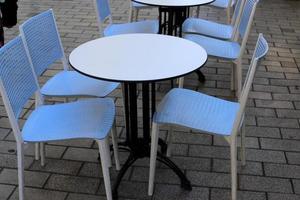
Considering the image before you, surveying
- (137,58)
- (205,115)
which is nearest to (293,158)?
(205,115)

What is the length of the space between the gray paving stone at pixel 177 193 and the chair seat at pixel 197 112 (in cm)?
45

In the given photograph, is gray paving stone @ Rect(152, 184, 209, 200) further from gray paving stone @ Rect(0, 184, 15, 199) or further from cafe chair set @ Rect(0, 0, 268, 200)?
gray paving stone @ Rect(0, 184, 15, 199)

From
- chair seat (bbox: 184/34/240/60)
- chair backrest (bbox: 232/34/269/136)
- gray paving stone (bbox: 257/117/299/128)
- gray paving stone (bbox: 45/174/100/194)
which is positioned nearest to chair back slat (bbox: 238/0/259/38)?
chair seat (bbox: 184/34/240/60)

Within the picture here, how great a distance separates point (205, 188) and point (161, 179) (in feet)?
0.87

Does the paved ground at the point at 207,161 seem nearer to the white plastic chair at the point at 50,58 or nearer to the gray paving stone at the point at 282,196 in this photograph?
the gray paving stone at the point at 282,196

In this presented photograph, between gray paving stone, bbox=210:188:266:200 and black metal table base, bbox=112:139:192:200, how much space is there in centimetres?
15

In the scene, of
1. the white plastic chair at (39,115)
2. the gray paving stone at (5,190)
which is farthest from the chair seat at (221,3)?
the gray paving stone at (5,190)

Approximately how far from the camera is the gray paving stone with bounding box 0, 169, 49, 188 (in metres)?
2.22

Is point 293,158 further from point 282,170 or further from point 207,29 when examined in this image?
point 207,29

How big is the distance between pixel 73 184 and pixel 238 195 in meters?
0.95

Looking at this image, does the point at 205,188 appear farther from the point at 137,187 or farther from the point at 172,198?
the point at 137,187

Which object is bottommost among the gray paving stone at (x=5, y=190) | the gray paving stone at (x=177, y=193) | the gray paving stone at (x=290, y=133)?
the gray paving stone at (x=290, y=133)

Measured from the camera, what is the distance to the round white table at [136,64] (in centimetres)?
182

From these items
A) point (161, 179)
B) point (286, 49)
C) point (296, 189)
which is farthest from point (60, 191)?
point (286, 49)
